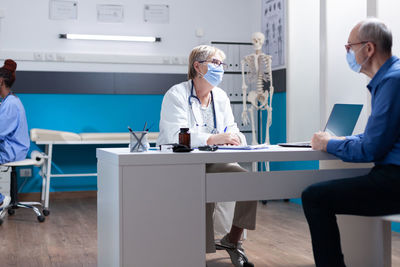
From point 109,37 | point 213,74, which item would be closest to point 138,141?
point 213,74

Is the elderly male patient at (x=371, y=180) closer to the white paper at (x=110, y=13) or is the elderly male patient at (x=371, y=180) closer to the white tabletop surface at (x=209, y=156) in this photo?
the white tabletop surface at (x=209, y=156)

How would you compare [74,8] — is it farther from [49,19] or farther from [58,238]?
[58,238]

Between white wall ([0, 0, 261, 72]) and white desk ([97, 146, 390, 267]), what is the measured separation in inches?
→ 144

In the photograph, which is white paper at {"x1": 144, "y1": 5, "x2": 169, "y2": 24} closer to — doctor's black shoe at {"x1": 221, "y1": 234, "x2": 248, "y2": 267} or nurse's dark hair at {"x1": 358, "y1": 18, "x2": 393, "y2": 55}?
doctor's black shoe at {"x1": 221, "y1": 234, "x2": 248, "y2": 267}

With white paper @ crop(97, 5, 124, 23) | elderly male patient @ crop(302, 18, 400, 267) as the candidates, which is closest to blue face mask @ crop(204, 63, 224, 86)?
elderly male patient @ crop(302, 18, 400, 267)

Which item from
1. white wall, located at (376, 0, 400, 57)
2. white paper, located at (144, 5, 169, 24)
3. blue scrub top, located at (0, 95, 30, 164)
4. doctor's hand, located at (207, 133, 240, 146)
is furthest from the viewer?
white paper, located at (144, 5, 169, 24)

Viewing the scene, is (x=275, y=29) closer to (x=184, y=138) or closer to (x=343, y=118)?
(x=343, y=118)

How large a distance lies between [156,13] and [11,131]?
2.30 meters

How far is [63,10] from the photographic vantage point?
18.3ft

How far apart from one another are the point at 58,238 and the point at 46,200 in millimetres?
1214

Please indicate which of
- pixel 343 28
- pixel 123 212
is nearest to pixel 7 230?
pixel 123 212

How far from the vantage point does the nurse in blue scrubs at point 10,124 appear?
4.33 meters

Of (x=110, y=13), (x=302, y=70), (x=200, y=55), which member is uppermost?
(x=110, y=13)

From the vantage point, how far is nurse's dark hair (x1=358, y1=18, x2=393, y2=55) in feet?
6.95
